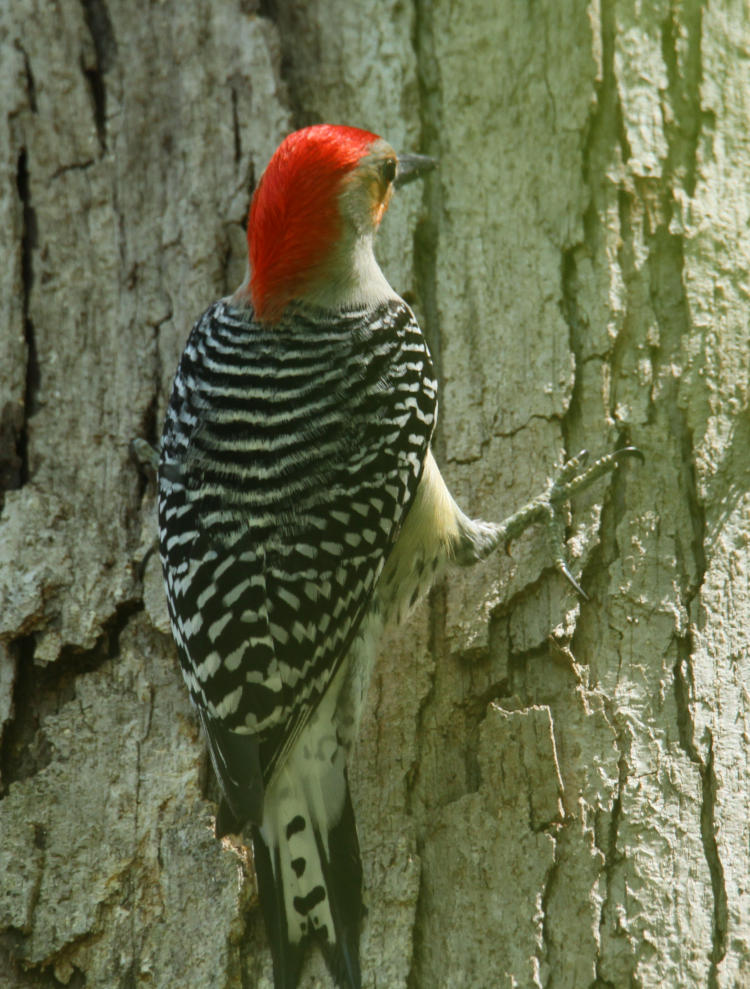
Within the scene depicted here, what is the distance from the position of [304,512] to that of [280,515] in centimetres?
7

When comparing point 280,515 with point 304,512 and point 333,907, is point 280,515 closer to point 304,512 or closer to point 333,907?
point 304,512

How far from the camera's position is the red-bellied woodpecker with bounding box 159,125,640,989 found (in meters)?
3.05

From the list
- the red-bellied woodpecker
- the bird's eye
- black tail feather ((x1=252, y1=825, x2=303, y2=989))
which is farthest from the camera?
the bird's eye

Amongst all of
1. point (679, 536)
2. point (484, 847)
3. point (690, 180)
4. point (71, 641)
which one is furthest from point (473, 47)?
point (484, 847)

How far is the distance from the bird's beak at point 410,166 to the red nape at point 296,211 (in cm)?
15

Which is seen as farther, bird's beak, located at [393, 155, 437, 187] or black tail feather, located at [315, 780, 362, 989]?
bird's beak, located at [393, 155, 437, 187]

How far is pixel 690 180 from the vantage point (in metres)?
3.87

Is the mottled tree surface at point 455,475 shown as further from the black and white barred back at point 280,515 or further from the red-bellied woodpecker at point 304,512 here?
the black and white barred back at point 280,515

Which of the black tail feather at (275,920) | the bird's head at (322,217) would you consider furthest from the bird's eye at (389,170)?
the black tail feather at (275,920)

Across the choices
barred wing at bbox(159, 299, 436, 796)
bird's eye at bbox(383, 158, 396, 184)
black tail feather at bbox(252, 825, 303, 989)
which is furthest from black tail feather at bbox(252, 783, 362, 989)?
bird's eye at bbox(383, 158, 396, 184)

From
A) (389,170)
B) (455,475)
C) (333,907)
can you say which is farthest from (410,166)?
(333,907)

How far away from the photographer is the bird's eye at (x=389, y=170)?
3.94 meters

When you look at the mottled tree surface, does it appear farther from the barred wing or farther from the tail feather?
the barred wing

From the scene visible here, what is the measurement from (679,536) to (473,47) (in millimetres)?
2117
